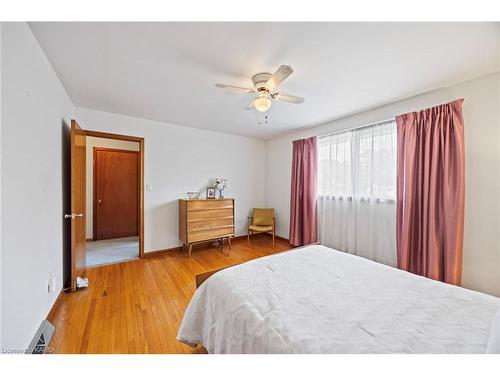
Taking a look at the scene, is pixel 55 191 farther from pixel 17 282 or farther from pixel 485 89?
pixel 485 89

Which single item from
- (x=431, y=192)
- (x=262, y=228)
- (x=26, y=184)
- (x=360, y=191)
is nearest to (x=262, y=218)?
(x=262, y=228)

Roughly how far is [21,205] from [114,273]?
1794 millimetres

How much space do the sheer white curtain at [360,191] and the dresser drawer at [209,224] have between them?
66.6 inches

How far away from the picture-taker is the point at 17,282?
4.16ft

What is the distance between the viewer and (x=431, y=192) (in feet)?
7.29

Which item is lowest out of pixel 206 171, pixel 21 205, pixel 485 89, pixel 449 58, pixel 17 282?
pixel 17 282

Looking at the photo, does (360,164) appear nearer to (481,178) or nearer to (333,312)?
(481,178)

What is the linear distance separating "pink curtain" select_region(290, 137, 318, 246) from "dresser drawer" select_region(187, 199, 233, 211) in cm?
130

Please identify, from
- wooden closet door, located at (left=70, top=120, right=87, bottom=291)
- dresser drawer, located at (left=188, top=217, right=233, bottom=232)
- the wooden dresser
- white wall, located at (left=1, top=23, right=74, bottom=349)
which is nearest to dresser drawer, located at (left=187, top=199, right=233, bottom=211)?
the wooden dresser

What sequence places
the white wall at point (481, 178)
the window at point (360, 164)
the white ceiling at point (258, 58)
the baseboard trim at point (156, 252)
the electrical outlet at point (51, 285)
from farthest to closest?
the baseboard trim at point (156, 252) < the window at point (360, 164) < the white wall at point (481, 178) < the electrical outlet at point (51, 285) < the white ceiling at point (258, 58)

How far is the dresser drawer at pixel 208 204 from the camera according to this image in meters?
3.39

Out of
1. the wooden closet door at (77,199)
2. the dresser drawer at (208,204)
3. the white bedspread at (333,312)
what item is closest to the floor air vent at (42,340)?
the wooden closet door at (77,199)

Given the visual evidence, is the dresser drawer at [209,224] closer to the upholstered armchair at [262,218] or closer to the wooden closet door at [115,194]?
the upholstered armchair at [262,218]
